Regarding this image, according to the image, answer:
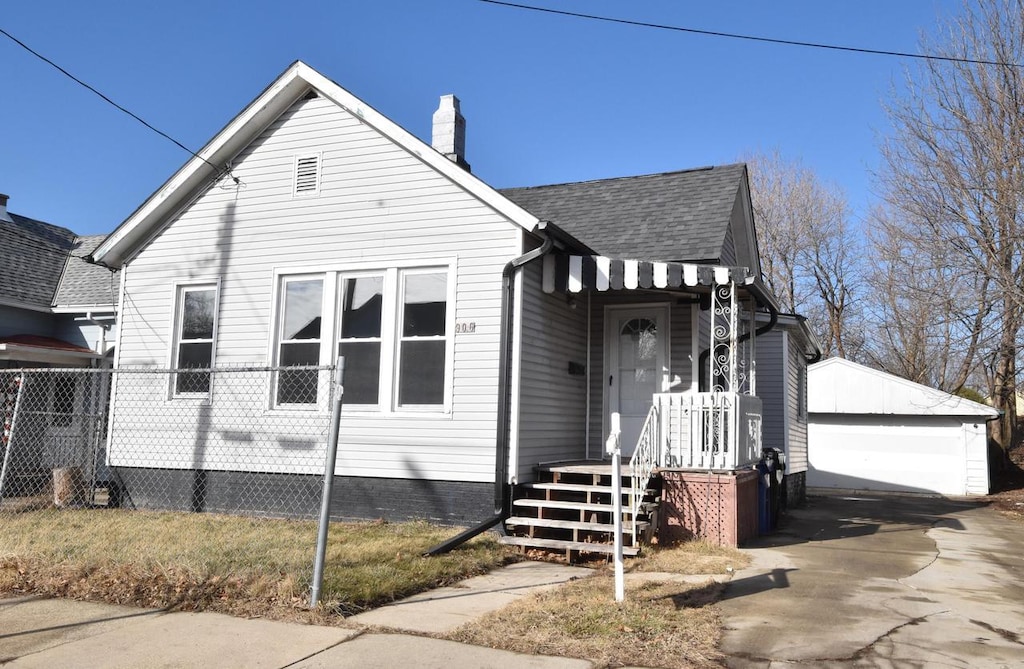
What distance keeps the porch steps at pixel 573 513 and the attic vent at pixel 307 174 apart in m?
4.82

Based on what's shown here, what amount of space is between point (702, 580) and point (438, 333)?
434 centimetres

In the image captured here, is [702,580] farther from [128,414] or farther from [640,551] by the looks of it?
[128,414]

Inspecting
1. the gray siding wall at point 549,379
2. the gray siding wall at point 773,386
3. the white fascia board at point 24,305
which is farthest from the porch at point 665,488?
the white fascia board at point 24,305

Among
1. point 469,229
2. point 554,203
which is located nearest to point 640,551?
point 469,229

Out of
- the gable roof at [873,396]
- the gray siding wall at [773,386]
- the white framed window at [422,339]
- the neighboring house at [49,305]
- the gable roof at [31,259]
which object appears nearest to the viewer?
the white framed window at [422,339]

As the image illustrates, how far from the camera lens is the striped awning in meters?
9.27

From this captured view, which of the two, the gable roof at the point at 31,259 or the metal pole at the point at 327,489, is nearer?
the metal pole at the point at 327,489

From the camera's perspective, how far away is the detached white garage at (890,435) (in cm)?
2283

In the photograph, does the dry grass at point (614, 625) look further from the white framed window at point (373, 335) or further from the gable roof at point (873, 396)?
the gable roof at point (873, 396)

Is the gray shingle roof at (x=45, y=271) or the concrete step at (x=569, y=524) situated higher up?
the gray shingle roof at (x=45, y=271)

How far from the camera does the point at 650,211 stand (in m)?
12.7

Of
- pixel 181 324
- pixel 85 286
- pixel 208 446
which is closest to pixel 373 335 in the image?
pixel 208 446

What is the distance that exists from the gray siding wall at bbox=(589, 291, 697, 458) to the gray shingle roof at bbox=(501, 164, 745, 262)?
2.04ft

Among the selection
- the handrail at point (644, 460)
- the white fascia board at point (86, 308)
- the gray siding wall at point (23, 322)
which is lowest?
the handrail at point (644, 460)
